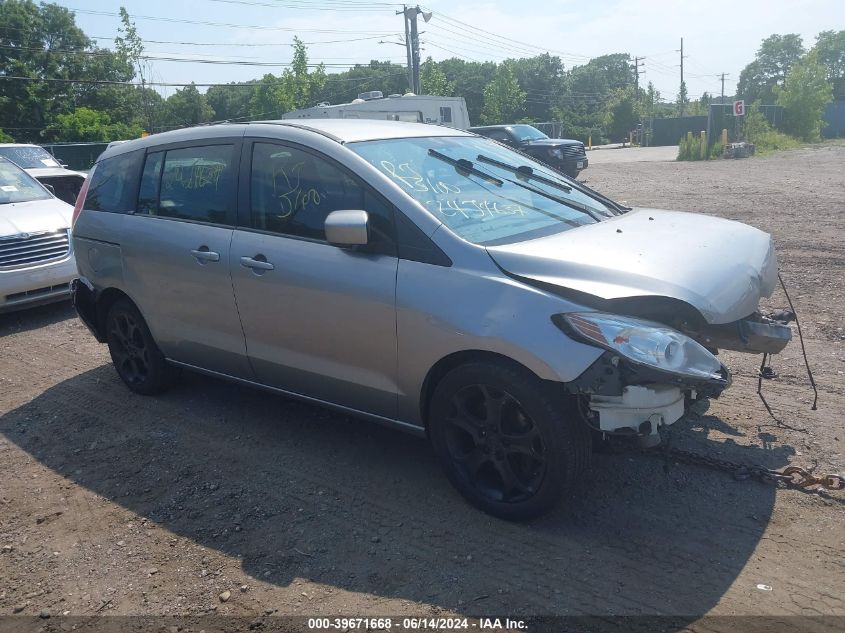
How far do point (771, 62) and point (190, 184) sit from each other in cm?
13097

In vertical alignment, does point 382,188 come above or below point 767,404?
above

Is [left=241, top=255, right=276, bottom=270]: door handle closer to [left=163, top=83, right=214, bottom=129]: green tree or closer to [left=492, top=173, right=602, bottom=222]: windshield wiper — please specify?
[left=492, top=173, right=602, bottom=222]: windshield wiper

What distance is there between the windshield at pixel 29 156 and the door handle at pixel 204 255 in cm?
968

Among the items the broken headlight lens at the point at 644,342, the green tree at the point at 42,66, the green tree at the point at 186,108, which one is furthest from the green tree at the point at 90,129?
the broken headlight lens at the point at 644,342

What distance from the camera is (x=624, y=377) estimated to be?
2967 mm

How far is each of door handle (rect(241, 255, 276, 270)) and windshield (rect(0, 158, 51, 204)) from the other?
19.3 feet

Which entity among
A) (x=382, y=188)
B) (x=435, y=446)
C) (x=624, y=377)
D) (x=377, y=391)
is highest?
(x=382, y=188)

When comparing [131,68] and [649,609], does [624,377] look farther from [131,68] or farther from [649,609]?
[131,68]

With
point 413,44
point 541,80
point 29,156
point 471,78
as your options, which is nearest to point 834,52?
point 541,80

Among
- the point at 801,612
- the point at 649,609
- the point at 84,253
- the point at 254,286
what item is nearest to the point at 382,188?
the point at 254,286

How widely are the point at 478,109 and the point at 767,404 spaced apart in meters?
87.5

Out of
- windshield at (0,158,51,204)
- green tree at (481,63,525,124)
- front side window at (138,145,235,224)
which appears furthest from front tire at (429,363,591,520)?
green tree at (481,63,525,124)

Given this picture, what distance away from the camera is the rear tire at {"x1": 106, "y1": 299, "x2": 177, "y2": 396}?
203 inches

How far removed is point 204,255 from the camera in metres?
4.37
